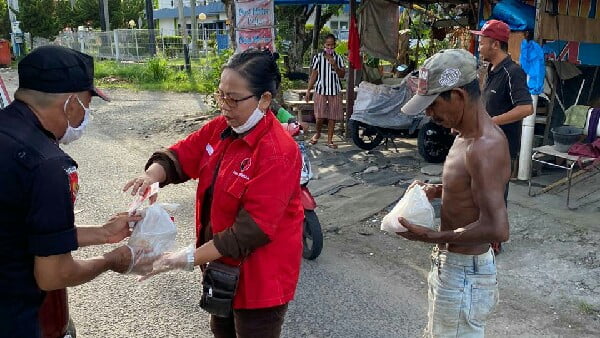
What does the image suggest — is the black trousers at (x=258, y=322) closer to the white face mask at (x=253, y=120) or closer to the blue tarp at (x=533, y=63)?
the white face mask at (x=253, y=120)

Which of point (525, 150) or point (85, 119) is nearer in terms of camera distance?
point (85, 119)

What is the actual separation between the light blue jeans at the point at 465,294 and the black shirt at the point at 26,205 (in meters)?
1.60

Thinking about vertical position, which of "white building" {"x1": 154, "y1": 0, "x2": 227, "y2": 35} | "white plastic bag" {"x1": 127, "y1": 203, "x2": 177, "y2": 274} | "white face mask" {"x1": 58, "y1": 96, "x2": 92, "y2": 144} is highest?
"white building" {"x1": 154, "y1": 0, "x2": 227, "y2": 35}

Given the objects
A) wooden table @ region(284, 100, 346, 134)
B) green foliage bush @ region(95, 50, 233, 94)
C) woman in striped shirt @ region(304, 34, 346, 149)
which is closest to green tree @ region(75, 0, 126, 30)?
green foliage bush @ region(95, 50, 233, 94)

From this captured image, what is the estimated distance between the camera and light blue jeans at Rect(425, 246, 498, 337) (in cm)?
250

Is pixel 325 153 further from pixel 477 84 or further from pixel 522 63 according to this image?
pixel 477 84

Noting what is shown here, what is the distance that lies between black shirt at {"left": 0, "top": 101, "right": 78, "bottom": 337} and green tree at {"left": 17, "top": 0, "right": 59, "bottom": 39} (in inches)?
1330

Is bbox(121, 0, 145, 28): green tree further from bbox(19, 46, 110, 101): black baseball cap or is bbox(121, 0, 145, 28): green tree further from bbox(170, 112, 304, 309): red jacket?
bbox(19, 46, 110, 101): black baseball cap

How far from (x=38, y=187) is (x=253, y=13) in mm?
6556

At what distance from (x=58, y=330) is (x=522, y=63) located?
5751 millimetres

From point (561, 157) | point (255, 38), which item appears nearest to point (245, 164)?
point (561, 157)

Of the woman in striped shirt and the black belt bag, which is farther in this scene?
the woman in striped shirt

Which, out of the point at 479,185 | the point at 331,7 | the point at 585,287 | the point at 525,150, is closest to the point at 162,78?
the point at 331,7

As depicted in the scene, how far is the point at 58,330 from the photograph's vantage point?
2.32 meters
